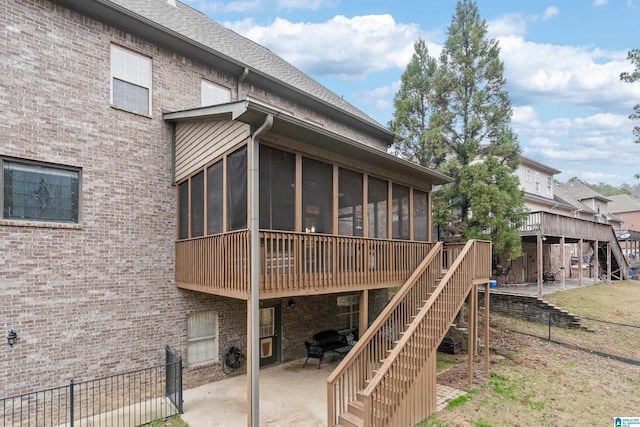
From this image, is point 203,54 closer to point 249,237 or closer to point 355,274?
point 249,237

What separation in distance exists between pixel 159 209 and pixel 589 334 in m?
14.5

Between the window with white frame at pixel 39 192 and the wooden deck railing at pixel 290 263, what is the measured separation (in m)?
2.29

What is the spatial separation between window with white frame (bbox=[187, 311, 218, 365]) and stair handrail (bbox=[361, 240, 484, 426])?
4.45m

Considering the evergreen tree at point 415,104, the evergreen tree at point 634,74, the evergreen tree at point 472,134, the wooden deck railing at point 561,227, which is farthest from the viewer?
the wooden deck railing at point 561,227

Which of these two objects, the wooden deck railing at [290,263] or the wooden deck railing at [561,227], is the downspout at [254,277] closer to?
the wooden deck railing at [290,263]

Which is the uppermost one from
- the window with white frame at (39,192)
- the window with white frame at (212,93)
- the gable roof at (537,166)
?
the gable roof at (537,166)

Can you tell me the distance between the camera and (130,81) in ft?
25.6

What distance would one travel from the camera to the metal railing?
6.06m

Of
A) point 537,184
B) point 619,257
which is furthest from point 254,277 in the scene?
point 619,257

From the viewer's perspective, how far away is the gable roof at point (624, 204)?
1718 inches

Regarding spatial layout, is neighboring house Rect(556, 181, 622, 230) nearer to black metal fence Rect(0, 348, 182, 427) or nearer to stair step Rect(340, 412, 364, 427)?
stair step Rect(340, 412, 364, 427)

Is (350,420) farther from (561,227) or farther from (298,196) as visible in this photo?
(561,227)

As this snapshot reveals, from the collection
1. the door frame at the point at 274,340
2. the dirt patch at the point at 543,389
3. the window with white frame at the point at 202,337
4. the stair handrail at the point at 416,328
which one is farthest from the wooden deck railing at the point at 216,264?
the dirt patch at the point at 543,389

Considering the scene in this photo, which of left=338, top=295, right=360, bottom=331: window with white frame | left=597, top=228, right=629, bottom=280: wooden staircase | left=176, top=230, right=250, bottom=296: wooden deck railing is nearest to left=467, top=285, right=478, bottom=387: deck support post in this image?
left=338, top=295, right=360, bottom=331: window with white frame
